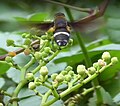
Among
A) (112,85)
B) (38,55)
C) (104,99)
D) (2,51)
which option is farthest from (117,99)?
(2,51)

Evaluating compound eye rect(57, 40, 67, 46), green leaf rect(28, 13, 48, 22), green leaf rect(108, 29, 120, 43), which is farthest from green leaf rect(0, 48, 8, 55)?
green leaf rect(108, 29, 120, 43)

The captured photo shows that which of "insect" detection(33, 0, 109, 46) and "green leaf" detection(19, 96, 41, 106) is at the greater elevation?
"insect" detection(33, 0, 109, 46)

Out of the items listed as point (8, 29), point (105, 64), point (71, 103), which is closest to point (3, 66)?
point (8, 29)

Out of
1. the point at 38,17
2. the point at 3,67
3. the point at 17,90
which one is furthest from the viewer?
the point at 38,17

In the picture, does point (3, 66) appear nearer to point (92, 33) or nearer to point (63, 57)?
point (63, 57)

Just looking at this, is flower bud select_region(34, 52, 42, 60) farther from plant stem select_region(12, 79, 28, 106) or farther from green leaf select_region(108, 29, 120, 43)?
green leaf select_region(108, 29, 120, 43)

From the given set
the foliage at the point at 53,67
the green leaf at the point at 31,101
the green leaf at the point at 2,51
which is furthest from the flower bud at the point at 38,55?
the green leaf at the point at 2,51

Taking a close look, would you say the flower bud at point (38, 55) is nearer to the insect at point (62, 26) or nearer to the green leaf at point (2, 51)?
the insect at point (62, 26)

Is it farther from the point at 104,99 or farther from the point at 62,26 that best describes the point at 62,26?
the point at 104,99
